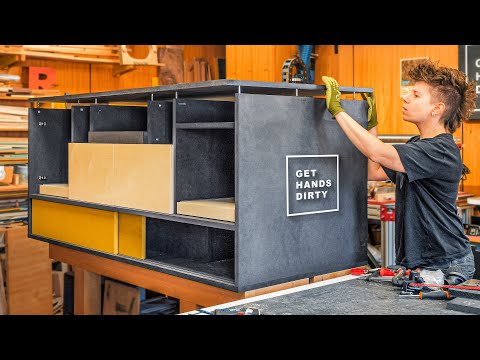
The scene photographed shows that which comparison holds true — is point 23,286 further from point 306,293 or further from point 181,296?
point 306,293

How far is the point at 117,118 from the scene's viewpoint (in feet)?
11.3

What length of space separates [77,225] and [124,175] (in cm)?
64

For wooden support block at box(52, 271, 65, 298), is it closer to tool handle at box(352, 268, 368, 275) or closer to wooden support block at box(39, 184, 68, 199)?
wooden support block at box(39, 184, 68, 199)

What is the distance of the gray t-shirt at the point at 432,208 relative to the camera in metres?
2.56

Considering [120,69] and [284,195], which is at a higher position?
[120,69]

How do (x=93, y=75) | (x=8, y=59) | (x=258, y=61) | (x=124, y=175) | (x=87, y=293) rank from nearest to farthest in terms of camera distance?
1. (x=124, y=175)
2. (x=87, y=293)
3. (x=8, y=59)
4. (x=258, y=61)
5. (x=93, y=75)

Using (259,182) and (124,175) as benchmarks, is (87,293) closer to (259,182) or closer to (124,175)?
(124,175)

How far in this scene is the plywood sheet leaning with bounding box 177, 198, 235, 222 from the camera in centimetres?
245

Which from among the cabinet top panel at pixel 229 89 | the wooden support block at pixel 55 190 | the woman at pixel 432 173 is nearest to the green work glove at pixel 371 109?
the cabinet top panel at pixel 229 89

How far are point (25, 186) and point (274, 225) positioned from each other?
3836 mm

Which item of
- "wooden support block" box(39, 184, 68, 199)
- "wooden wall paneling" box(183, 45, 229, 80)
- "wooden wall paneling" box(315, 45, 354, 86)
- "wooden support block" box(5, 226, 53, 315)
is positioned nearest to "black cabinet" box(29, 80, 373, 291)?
"wooden support block" box(39, 184, 68, 199)

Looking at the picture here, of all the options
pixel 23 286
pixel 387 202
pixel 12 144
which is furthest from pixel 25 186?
pixel 387 202

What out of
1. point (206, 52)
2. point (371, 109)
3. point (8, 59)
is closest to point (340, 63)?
point (206, 52)

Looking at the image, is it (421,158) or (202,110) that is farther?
(202,110)
